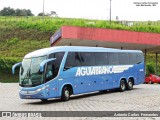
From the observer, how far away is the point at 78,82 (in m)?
20.0

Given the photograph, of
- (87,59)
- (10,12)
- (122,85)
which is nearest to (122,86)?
(122,85)

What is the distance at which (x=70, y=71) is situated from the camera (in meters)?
19.4

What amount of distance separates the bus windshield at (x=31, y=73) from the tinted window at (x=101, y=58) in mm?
4328

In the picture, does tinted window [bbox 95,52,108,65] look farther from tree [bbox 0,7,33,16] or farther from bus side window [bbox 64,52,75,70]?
tree [bbox 0,7,33,16]

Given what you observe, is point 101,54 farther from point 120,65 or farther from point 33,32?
point 33,32

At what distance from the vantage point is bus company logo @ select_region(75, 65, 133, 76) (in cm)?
2030

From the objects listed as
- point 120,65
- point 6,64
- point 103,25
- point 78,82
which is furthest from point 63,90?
point 103,25

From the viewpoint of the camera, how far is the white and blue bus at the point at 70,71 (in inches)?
709

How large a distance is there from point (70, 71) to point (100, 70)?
9.93ft

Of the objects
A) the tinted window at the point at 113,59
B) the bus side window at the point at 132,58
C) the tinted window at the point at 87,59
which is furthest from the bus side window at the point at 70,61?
the bus side window at the point at 132,58

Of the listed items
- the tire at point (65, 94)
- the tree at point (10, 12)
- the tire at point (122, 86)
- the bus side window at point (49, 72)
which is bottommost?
the tire at point (122, 86)

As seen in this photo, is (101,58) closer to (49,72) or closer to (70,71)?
(70,71)

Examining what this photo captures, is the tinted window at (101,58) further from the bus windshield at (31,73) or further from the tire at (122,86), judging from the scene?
the bus windshield at (31,73)

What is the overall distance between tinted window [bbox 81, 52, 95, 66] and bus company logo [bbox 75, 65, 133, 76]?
0.28 meters
